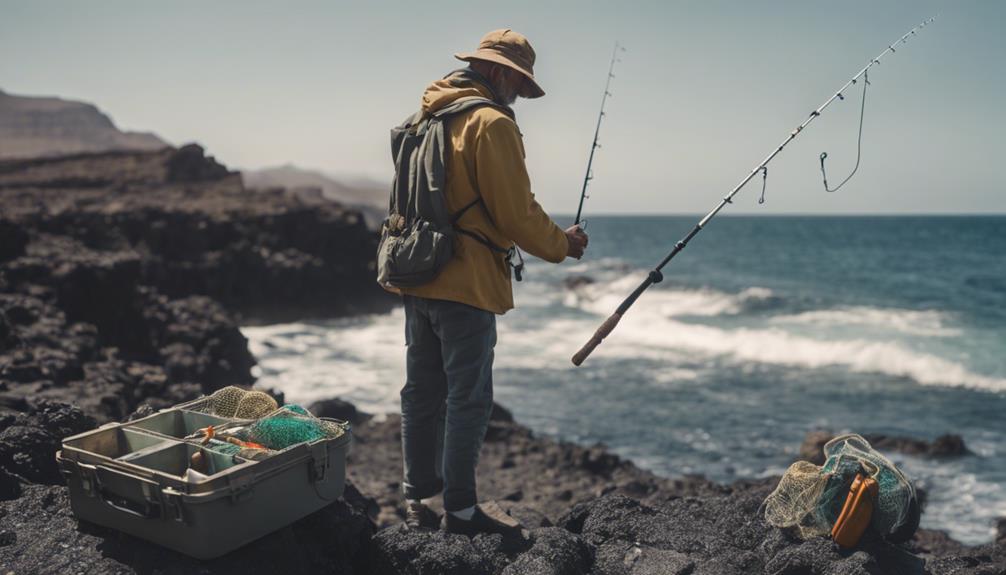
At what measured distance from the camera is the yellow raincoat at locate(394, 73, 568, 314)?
129 inches

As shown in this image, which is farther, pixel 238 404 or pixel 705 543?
pixel 238 404

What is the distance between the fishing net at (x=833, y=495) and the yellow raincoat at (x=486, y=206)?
1.50 metres

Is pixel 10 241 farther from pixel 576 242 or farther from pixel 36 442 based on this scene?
pixel 576 242

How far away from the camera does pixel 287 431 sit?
327cm

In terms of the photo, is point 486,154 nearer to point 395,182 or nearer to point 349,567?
point 395,182

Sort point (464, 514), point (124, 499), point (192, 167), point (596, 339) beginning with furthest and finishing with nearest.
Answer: point (192, 167) → point (596, 339) → point (464, 514) → point (124, 499)

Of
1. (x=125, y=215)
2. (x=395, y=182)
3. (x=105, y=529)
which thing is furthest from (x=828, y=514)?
(x=125, y=215)

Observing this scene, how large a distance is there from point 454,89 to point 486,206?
54 centimetres

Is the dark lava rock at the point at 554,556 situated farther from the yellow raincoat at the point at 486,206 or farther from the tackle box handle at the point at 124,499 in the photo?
the tackle box handle at the point at 124,499

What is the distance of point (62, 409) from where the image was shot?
4.09m

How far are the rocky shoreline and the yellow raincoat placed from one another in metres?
1.04

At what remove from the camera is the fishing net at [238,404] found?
12.1ft

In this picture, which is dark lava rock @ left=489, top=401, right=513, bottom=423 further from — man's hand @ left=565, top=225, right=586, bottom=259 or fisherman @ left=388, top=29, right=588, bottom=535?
man's hand @ left=565, top=225, right=586, bottom=259

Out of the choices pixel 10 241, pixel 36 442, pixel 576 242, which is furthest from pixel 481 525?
pixel 10 241
